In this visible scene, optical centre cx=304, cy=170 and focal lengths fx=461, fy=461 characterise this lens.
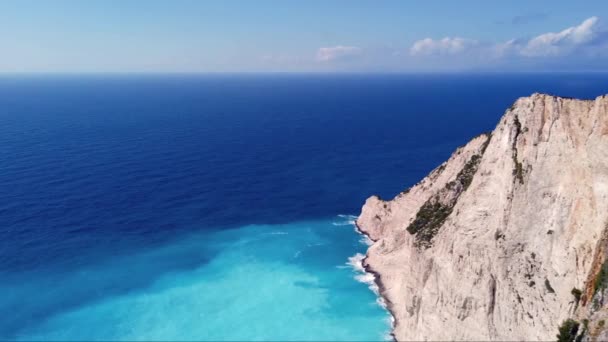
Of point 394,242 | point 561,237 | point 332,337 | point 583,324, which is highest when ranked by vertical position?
point 561,237

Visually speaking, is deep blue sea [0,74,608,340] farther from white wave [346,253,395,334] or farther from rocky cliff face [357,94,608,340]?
rocky cliff face [357,94,608,340]

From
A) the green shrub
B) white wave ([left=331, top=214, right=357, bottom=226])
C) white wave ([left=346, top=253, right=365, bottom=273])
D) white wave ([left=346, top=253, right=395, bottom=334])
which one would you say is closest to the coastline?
white wave ([left=346, top=253, right=395, bottom=334])

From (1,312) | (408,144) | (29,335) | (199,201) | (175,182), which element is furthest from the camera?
(408,144)

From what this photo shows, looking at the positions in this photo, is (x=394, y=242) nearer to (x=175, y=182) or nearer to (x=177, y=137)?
(x=175, y=182)

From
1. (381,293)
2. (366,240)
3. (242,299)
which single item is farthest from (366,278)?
(242,299)

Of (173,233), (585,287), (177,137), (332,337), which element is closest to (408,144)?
(177,137)

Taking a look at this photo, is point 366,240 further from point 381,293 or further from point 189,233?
point 189,233
